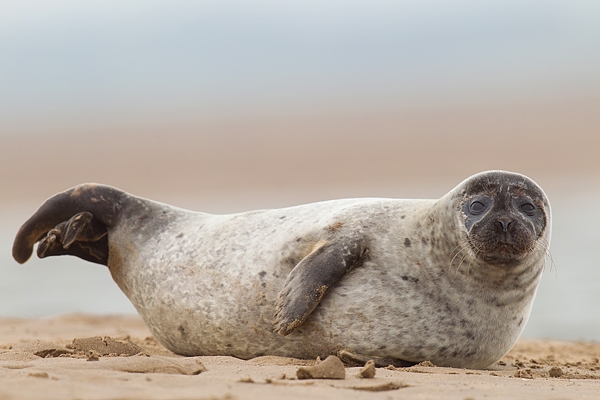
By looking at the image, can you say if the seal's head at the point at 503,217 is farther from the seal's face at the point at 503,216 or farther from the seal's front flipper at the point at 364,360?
the seal's front flipper at the point at 364,360

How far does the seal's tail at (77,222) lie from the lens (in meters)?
6.14

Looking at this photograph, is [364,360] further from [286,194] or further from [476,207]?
[286,194]

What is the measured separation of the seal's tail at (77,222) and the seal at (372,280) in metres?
0.73

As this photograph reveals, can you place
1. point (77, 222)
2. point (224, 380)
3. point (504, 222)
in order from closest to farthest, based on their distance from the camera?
point (224, 380), point (504, 222), point (77, 222)

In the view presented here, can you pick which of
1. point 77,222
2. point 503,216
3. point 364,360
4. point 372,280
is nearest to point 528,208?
point 503,216

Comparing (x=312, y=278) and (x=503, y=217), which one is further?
(x=312, y=278)

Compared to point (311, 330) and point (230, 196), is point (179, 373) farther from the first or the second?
point (230, 196)

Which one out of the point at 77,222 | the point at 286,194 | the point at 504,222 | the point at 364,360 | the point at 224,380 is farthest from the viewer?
the point at 286,194

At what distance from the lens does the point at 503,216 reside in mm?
4660

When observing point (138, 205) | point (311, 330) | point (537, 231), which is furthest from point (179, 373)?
point (138, 205)

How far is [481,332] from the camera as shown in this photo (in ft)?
16.4

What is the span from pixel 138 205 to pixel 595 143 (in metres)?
29.2

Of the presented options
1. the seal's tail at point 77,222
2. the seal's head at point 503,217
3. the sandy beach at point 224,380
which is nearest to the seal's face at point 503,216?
the seal's head at point 503,217

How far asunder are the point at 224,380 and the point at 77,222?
290 cm
